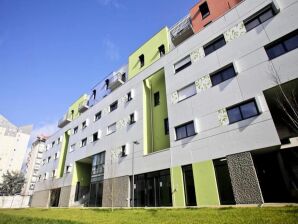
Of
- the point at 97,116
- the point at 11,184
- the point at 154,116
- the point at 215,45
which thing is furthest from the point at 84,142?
the point at 11,184

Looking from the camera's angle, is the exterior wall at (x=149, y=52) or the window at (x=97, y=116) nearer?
the exterior wall at (x=149, y=52)

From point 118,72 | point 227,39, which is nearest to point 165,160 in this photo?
point 227,39

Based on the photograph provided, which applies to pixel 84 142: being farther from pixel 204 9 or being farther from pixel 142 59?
pixel 204 9

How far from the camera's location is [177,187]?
47.6 feet

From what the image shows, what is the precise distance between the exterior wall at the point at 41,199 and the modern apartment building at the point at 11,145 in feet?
145

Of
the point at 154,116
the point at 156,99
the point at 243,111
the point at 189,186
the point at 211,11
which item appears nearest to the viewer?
the point at 243,111

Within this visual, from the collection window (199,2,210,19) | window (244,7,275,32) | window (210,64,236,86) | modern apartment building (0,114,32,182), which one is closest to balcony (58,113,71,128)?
window (199,2,210,19)

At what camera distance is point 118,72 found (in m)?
28.9

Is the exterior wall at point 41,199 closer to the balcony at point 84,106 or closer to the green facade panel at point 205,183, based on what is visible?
the balcony at point 84,106

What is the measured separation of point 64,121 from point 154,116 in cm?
2530

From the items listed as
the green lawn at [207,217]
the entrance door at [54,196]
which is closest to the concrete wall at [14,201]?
the entrance door at [54,196]

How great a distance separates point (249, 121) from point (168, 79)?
927cm

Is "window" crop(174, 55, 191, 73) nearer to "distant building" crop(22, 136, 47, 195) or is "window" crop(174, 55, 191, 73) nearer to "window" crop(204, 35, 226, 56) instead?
"window" crop(204, 35, 226, 56)

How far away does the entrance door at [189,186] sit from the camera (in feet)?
44.5
